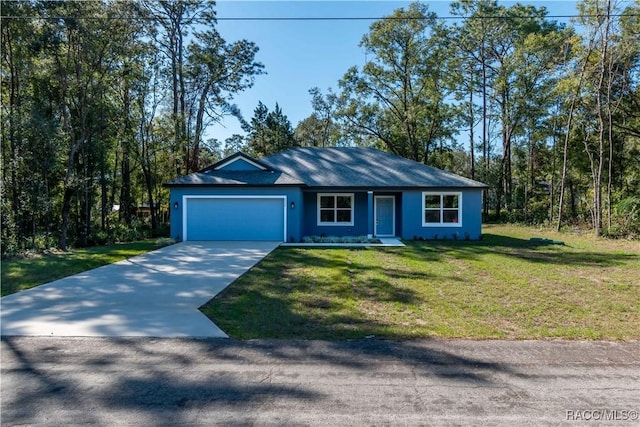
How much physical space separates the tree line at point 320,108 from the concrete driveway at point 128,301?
6844 millimetres

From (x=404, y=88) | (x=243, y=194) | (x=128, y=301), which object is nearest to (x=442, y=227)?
(x=243, y=194)

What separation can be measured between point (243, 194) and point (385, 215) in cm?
653

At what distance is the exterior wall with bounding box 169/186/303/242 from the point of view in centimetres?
1491

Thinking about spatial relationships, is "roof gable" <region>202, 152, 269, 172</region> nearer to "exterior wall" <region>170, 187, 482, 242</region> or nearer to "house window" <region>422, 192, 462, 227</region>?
"exterior wall" <region>170, 187, 482, 242</region>

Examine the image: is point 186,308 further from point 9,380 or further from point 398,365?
point 398,365

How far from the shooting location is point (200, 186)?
49.2 ft

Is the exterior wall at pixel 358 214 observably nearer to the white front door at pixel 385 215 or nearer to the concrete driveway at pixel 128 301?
the white front door at pixel 385 215

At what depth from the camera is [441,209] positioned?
1593 centimetres

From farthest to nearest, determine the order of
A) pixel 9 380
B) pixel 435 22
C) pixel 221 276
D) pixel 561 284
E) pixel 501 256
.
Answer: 1. pixel 435 22
2. pixel 501 256
3. pixel 221 276
4. pixel 561 284
5. pixel 9 380

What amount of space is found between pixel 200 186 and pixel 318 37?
7303 millimetres

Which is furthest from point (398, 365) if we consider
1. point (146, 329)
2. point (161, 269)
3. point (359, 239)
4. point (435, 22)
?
point (435, 22)

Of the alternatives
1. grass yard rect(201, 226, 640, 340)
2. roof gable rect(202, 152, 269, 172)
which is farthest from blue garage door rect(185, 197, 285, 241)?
grass yard rect(201, 226, 640, 340)

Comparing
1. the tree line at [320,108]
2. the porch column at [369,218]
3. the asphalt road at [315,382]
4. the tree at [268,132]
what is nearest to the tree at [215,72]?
the tree line at [320,108]

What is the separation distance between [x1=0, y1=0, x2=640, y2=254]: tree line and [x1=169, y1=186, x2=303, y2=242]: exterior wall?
381 centimetres
